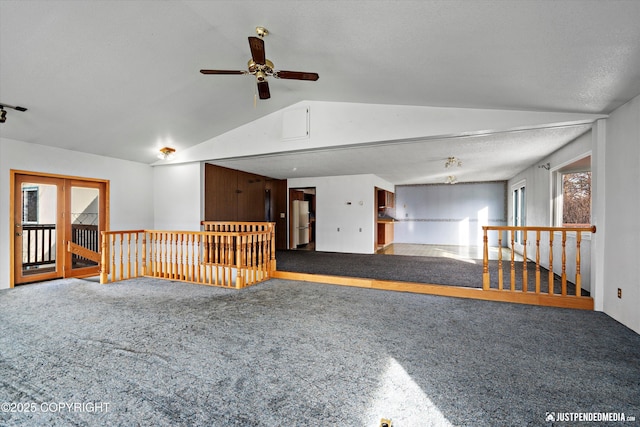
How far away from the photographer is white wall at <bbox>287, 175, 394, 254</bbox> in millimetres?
8438

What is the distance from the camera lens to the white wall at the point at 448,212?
33.7 feet

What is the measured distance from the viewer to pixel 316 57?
3.23 metres

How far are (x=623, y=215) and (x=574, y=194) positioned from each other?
8.13 ft

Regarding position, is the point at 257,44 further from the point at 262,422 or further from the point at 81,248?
the point at 81,248

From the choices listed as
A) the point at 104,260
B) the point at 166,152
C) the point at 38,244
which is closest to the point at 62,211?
the point at 38,244

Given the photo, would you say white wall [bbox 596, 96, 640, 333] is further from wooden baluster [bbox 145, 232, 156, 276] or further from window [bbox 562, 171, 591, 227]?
wooden baluster [bbox 145, 232, 156, 276]

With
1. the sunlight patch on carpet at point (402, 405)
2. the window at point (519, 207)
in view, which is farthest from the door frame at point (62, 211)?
the window at point (519, 207)

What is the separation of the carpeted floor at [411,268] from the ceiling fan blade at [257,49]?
3807 mm

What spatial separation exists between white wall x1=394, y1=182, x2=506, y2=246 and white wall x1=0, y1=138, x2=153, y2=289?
8.61 m

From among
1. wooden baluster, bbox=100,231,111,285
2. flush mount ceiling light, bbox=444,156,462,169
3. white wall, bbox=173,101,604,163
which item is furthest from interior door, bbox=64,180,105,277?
flush mount ceiling light, bbox=444,156,462,169

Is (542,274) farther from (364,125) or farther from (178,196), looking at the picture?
(178,196)
